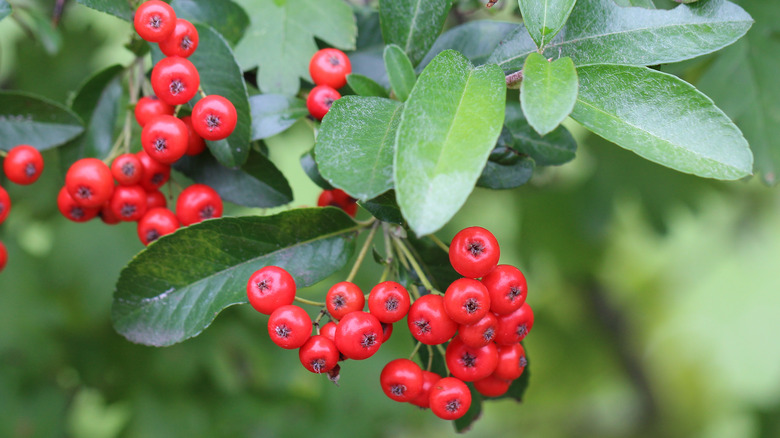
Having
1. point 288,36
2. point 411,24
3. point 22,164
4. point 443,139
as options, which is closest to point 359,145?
point 443,139

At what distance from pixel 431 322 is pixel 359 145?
1.04 feet

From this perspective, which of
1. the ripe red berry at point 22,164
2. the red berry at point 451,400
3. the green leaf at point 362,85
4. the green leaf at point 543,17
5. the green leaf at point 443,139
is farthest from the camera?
the ripe red berry at point 22,164

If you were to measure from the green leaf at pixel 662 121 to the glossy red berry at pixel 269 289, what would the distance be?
56 centimetres

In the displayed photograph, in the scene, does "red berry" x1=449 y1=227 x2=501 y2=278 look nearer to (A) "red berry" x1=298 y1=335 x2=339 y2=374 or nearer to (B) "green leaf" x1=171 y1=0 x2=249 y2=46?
(A) "red berry" x1=298 y1=335 x2=339 y2=374

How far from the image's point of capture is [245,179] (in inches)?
51.6

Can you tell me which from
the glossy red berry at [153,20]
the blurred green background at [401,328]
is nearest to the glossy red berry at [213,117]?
the glossy red berry at [153,20]

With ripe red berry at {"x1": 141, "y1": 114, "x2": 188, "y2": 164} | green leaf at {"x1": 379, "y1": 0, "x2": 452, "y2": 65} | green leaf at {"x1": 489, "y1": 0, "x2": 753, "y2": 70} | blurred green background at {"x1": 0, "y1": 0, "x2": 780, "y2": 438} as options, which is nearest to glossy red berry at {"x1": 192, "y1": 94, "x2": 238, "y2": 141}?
ripe red berry at {"x1": 141, "y1": 114, "x2": 188, "y2": 164}

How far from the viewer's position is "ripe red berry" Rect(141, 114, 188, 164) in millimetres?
1129

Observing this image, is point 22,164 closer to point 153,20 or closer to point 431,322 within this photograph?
point 153,20

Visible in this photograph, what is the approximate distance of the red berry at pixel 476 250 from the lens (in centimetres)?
100

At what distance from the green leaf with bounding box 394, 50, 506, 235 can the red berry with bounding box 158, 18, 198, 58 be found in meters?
0.53

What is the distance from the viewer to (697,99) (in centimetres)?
89

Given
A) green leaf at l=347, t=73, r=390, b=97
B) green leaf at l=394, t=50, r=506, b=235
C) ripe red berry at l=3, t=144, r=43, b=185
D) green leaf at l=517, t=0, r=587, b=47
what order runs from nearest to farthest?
green leaf at l=394, t=50, r=506, b=235, green leaf at l=517, t=0, r=587, b=47, green leaf at l=347, t=73, r=390, b=97, ripe red berry at l=3, t=144, r=43, b=185

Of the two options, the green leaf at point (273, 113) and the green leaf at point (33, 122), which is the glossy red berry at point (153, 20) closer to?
the green leaf at point (273, 113)
